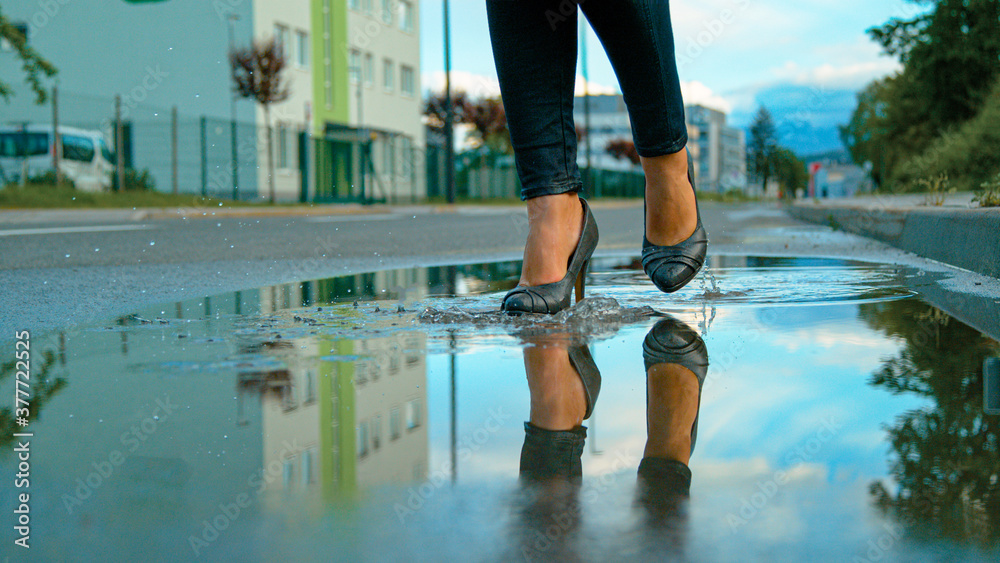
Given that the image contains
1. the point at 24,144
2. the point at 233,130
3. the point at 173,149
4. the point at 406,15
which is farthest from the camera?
the point at 406,15

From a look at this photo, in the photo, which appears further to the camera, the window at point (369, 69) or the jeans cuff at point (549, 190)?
the window at point (369, 69)

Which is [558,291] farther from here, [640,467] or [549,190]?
[640,467]

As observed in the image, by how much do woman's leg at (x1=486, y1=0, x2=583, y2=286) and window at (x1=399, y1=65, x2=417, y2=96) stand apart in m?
33.0

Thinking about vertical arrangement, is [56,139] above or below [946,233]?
above

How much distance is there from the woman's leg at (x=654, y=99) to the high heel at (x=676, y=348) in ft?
1.92

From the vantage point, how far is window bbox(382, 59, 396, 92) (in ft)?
109

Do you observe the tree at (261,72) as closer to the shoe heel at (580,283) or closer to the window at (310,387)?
the shoe heel at (580,283)

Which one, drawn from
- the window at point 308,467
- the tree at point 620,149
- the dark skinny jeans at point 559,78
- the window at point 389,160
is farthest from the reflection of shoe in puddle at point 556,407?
the tree at point 620,149

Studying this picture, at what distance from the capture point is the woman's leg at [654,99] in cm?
232

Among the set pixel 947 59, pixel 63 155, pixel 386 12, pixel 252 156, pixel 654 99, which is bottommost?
pixel 654 99

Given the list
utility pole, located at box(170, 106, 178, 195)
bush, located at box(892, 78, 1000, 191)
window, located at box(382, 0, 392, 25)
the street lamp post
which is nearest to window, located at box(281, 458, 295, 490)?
bush, located at box(892, 78, 1000, 191)

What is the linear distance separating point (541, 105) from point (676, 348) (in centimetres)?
92

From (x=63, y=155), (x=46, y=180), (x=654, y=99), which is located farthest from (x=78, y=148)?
Answer: (x=654, y=99)

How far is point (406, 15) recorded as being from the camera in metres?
35.3
